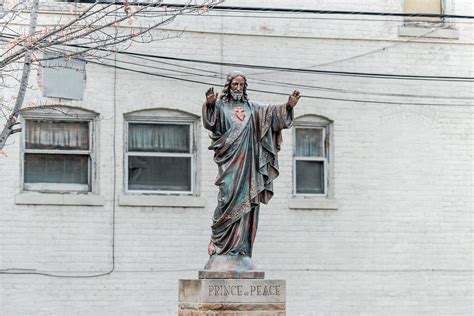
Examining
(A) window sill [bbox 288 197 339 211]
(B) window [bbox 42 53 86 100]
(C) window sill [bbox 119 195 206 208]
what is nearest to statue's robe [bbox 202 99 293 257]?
(C) window sill [bbox 119 195 206 208]

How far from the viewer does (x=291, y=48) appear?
22438 mm

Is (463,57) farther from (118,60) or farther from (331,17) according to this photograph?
(118,60)

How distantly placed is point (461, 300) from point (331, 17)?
5088mm

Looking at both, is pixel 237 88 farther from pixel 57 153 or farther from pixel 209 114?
pixel 57 153

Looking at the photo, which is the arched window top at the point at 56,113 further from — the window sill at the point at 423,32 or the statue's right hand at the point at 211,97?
the statue's right hand at the point at 211,97

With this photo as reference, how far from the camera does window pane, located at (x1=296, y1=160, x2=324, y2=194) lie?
2262 centimetres

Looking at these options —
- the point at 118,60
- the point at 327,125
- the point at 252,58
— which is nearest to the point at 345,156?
the point at 327,125

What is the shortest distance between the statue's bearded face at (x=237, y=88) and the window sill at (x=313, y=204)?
6.88 metres

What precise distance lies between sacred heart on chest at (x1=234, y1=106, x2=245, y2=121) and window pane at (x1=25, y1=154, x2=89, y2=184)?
664 centimetres

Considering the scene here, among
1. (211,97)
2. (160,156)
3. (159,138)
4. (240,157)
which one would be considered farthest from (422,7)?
(211,97)

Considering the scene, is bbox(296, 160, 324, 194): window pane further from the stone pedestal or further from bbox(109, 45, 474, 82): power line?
the stone pedestal

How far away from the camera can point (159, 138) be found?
72.2 feet

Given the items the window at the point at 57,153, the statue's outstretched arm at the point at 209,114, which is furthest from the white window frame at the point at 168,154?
the statue's outstretched arm at the point at 209,114

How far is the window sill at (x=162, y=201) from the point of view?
2141cm
